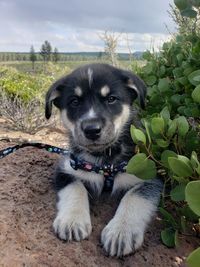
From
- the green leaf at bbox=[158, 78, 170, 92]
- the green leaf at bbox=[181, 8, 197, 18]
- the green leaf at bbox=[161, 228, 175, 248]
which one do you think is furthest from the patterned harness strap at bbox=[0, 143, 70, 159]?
the green leaf at bbox=[181, 8, 197, 18]

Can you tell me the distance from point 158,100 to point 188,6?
1.10 m

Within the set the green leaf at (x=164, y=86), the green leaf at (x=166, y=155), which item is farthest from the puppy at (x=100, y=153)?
the green leaf at (x=166, y=155)

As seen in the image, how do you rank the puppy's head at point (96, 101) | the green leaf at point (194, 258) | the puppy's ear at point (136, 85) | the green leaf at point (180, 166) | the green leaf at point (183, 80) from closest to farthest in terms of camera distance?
the green leaf at point (194, 258), the green leaf at point (180, 166), the green leaf at point (183, 80), the puppy's head at point (96, 101), the puppy's ear at point (136, 85)

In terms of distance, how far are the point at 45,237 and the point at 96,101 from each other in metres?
A: 1.37

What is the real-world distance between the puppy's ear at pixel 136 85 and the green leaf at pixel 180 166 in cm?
170

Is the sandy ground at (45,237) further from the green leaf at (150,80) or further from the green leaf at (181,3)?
the green leaf at (181,3)

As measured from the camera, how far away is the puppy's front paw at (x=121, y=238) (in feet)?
8.52

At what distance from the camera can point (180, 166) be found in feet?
6.45

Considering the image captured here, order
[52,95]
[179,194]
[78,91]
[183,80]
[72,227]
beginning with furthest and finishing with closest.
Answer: [52,95], [78,91], [183,80], [72,227], [179,194]

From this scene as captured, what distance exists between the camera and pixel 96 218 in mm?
2990

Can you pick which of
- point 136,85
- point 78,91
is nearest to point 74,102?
point 78,91

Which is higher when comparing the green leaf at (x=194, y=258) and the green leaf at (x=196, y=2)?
the green leaf at (x=196, y=2)

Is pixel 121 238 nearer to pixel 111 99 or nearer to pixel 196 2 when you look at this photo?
pixel 196 2

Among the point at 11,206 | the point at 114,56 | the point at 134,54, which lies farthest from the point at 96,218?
the point at 114,56
